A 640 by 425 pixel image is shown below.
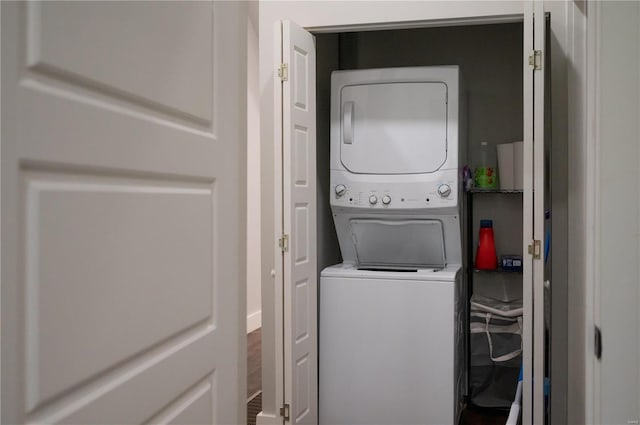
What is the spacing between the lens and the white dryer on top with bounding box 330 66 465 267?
3.13 m

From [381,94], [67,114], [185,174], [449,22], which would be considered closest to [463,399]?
[381,94]

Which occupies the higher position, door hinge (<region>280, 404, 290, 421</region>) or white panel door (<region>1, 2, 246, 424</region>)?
white panel door (<region>1, 2, 246, 424</region>)

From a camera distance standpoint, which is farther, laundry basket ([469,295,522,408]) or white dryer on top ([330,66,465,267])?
laundry basket ([469,295,522,408])

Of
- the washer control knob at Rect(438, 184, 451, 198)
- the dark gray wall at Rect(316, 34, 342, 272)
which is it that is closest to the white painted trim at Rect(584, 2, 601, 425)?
the washer control knob at Rect(438, 184, 451, 198)

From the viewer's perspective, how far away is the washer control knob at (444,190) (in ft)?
10.1

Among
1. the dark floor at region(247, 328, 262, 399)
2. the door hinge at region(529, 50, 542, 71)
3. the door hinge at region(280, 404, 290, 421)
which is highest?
the door hinge at region(529, 50, 542, 71)

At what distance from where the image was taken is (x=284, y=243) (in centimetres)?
270

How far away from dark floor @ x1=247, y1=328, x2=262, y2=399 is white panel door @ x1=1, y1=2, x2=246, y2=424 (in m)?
2.34

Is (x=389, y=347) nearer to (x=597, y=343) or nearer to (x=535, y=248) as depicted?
(x=535, y=248)

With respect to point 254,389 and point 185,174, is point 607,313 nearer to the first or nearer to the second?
point 185,174

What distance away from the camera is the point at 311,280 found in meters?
2.99

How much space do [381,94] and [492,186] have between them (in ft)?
3.13

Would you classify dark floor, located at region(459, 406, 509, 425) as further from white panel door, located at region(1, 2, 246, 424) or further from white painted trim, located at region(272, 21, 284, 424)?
white panel door, located at region(1, 2, 246, 424)

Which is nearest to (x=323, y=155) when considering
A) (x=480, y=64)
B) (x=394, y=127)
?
(x=394, y=127)
